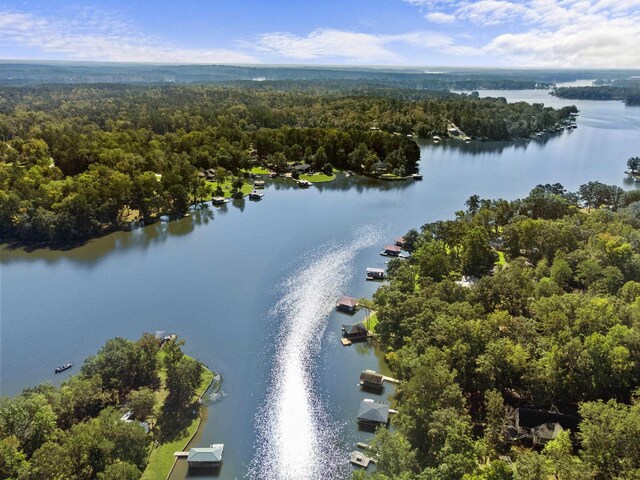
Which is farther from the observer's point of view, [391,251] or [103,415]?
[391,251]

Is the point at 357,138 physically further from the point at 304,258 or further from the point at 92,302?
the point at 92,302

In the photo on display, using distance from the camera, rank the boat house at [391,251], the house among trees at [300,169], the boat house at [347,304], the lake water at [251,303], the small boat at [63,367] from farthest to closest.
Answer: the house among trees at [300,169], the boat house at [391,251], the boat house at [347,304], the small boat at [63,367], the lake water at [251,303]

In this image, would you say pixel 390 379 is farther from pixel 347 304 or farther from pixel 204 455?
pixel 204 455

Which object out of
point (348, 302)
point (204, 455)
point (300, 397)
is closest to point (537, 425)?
point (300, 397)

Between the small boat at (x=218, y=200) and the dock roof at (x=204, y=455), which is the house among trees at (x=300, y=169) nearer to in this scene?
the small boat at (x=218, y=200)

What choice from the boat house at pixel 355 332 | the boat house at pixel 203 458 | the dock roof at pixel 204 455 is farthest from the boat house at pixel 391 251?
the boat house at pixel 203 458

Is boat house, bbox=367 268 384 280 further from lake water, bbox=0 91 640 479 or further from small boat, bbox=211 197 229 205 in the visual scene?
small boat, bbox=211 197 229 205

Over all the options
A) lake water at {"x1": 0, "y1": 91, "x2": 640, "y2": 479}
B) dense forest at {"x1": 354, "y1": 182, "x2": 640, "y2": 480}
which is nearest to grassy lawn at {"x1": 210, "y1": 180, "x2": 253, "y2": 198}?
lake water at {"x1": 0, "y1": 91, "x2": 640, "y2": 479}
